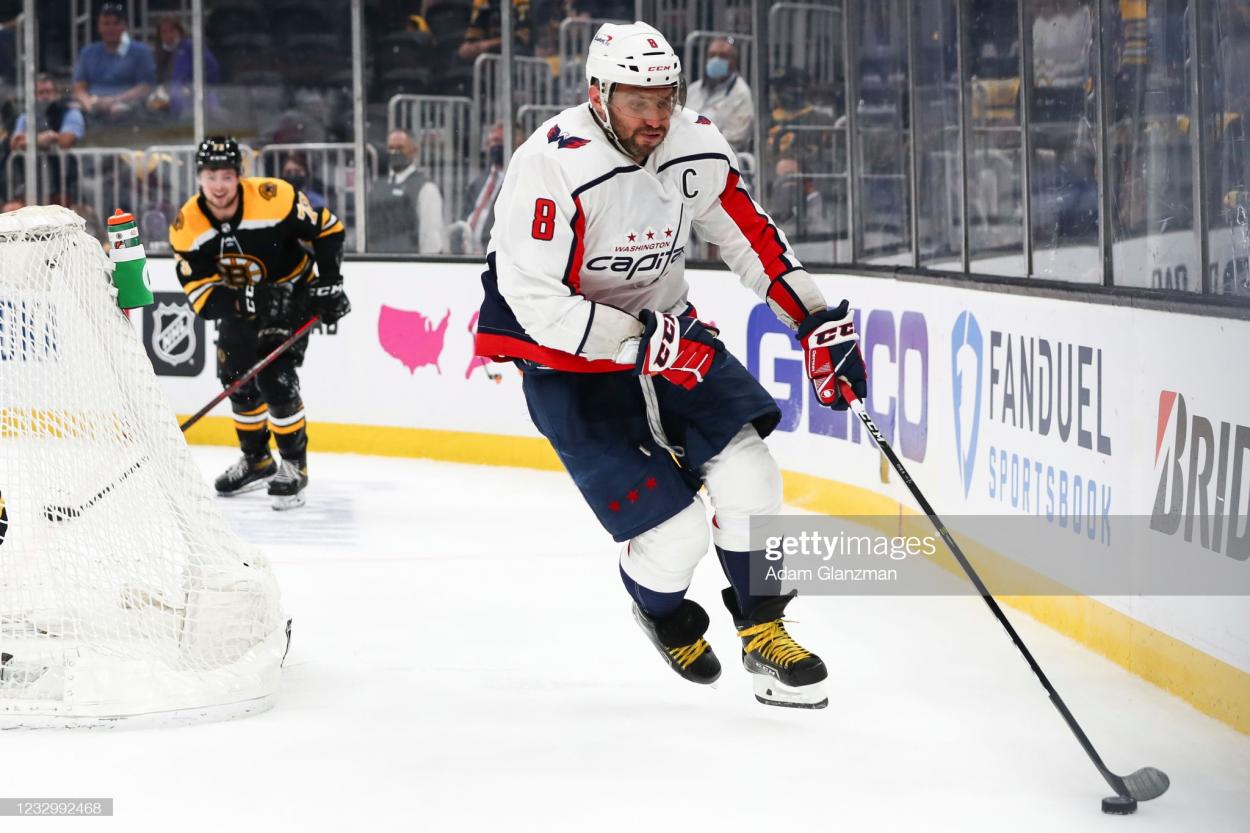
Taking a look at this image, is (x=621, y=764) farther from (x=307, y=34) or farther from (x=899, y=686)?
(x=307, y=34)

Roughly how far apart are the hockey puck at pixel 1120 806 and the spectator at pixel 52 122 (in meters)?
7.47

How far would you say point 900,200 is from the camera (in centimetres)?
570

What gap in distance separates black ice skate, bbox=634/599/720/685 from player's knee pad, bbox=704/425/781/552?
175 millimetres

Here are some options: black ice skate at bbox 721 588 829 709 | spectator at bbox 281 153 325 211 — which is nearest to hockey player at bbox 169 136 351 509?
spectator at bbox 281 153 325 211

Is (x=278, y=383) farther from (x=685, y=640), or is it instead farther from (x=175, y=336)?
(x=685, y=640)

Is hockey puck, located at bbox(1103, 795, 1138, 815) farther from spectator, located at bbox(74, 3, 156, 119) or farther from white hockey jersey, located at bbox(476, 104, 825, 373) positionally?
spectator, located at bbox(74, 3, 156, 119)

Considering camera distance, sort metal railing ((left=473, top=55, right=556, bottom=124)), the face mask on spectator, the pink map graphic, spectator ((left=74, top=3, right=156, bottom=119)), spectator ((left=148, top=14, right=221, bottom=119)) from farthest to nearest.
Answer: spectator ((left=74, top=3, right=156, bottom=119)) < spectator ((left=148, top=14, right=221, bottom=119)) < metal railing ((left=473, top=55, right=556, bottom=124)) < the pink map graphic < the face mask on spectator

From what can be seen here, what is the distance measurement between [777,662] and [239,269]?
3280mm

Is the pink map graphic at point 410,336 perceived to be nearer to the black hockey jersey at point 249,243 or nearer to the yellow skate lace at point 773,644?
the black hockey jersey at point 249,243

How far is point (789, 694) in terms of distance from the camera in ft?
10.5

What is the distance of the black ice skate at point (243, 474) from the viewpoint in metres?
6.52

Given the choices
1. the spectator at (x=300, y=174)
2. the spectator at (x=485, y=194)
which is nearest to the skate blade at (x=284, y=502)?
the spectator at (x=485, y=194)

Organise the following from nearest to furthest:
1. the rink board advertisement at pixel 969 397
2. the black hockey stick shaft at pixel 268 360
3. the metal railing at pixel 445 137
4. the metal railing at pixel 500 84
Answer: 1. the rink board advertisement at pixel 969 397
2. the black hockey stick shaft at pixel 268 360
3. the metal railing at pixel 500 84
4. the metal railing at pixel 445 137

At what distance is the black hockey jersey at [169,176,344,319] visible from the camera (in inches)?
228
